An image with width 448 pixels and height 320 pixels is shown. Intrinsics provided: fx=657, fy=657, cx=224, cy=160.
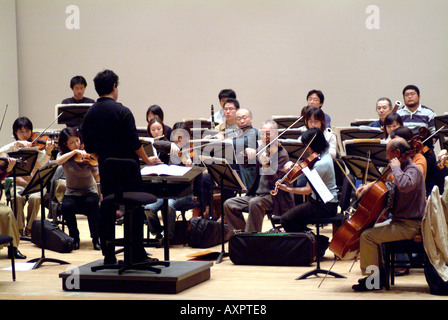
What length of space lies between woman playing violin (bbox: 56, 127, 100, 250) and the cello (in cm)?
232

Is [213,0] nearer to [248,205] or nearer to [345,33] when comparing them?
[345,33]

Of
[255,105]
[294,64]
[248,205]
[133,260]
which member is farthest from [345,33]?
[133,260]

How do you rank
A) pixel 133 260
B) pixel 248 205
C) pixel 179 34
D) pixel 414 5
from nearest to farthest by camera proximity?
pixel 133 260 → pixel 248 205 → pixel 414 5 → pixel 179 34

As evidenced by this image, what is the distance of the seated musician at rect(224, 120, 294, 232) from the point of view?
5.17 m

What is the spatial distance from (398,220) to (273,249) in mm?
1102

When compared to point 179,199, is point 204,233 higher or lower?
lower

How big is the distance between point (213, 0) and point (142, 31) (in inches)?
41.6

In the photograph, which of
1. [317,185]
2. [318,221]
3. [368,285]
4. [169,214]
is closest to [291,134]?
[169,214]

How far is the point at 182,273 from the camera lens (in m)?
3.92

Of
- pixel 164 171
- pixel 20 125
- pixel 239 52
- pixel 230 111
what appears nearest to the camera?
pixel 164 171

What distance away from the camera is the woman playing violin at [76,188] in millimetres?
5492

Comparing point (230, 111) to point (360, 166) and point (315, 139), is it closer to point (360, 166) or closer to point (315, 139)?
point (315, 139)

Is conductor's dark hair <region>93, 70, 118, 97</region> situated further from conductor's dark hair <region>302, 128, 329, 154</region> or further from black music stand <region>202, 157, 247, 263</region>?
conductor's dark hair <region>302, 128, 329, 154</region>

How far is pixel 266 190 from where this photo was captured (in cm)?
524
